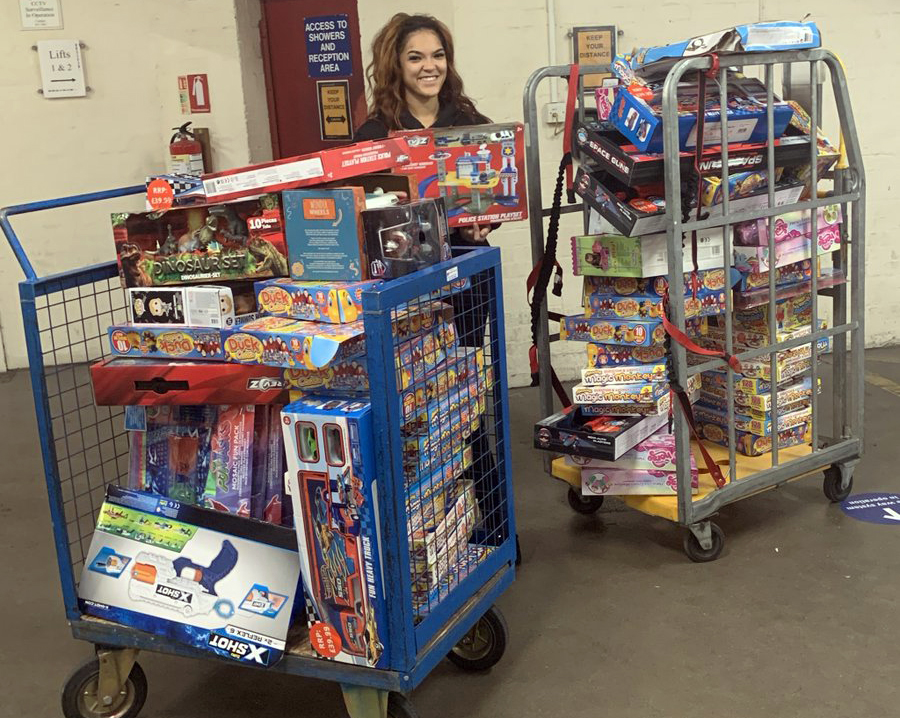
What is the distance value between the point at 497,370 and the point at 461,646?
0.73 meters

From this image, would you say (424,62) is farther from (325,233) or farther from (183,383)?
(183,383)

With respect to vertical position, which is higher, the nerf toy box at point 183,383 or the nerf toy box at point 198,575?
the nerf toy box at point 183,383

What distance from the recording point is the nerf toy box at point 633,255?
2982 millimetres

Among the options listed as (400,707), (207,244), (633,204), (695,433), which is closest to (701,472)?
(695,433)

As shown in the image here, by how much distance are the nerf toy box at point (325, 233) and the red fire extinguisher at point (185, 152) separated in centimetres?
372

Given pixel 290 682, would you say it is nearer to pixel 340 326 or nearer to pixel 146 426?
pixel 146 426

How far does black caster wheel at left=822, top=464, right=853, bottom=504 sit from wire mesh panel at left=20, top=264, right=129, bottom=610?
92.2 inches

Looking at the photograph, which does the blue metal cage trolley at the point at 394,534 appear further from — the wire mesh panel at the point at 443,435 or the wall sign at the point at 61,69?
the wall sign at the point at 61,69

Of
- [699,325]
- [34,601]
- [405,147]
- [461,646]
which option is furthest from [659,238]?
[34,601]

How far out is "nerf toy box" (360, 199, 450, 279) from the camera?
211cm

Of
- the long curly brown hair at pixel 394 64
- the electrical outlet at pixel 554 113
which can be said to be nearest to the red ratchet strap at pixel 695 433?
the long curly brown hair at pixel 394 64

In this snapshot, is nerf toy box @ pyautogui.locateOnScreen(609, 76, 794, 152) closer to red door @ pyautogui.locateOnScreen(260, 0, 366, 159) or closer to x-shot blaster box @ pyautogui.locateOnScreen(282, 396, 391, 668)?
x-shot blaster box @ pyautogui.locateOnScreen(282, 396, 391, 668)

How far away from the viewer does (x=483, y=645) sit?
2.65 metres

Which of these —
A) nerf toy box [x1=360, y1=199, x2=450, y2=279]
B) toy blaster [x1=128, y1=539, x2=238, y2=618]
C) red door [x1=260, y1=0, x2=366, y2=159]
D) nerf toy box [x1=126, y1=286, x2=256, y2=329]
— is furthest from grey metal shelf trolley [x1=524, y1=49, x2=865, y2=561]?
red door [x1=260, y1=0, x2=366, y2=159]
